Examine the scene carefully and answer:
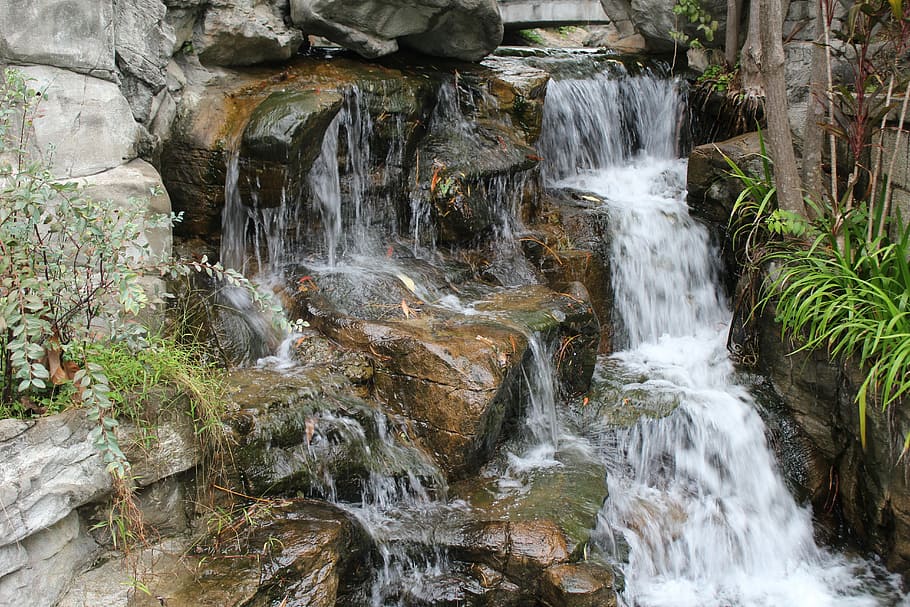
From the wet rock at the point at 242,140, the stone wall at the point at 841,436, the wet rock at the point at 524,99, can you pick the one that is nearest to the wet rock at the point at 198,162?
the wet rock at the point at 242,140

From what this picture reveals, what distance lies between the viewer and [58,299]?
10.4 feet

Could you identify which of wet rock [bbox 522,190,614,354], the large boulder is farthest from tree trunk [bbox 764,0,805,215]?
the large boulder

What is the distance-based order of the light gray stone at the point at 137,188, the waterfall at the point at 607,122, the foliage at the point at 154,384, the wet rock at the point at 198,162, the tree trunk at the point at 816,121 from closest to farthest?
the foliage at the point at 154,384, the light gray stone at the point at 137,188, the tree trunk at the point at 816,121, the wet rock at the point at 198,162, the waterfall at the point at 607,122

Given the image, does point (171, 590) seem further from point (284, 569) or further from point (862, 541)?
point (862, 541)

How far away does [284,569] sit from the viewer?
3311mm

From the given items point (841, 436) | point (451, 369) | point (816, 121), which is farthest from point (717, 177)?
point (451, 369)

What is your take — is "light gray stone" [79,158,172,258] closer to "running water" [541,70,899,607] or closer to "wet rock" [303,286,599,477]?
"wet rock" [303,286,599,477]

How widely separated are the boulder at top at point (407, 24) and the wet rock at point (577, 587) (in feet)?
14.5

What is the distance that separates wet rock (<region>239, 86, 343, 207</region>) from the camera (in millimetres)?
5199

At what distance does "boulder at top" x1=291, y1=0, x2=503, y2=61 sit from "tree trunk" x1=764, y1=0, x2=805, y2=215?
8.44 feet

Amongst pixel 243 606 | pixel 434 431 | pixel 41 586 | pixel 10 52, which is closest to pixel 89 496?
pixel 41 586

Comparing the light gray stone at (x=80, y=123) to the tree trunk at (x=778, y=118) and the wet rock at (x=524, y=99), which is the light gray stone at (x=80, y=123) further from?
the tree trunk at (x=778, y=118)

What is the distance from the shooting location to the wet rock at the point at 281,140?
5.20 meters

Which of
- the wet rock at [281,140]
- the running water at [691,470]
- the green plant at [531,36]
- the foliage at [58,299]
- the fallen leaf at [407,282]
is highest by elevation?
the green plant at [531,36]
